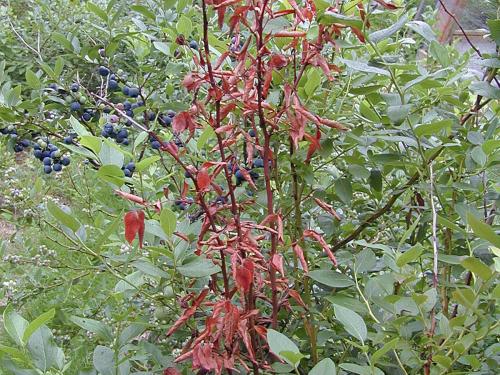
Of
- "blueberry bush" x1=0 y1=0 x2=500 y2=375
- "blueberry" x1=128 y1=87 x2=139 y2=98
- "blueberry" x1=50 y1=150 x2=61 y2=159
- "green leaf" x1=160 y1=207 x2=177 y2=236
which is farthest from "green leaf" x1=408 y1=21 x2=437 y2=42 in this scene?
"blueberry" x1=50 y1=150 x2=61 y2=159

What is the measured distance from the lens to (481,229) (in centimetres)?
71

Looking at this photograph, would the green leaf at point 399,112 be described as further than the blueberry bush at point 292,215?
Yes

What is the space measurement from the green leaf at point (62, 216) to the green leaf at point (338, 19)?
0.39 metres

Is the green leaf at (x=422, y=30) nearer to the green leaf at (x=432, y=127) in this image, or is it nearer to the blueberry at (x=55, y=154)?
the green leaf at (x=432, y=127)

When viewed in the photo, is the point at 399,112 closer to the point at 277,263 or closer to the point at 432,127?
the point at 432,127

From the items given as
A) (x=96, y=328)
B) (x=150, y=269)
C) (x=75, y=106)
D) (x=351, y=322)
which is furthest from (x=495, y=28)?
(x=75, y=106)

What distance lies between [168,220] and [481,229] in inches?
14.2

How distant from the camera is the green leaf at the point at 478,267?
2.33ft

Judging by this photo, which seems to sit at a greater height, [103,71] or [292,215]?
[103,71]

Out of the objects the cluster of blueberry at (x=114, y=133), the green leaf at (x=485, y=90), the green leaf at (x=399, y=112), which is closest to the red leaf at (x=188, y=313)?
the green leaf at (x=399, y=112)

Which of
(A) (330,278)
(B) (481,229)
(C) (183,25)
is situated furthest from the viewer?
(C) (183,25)

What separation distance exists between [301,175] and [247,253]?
205mm

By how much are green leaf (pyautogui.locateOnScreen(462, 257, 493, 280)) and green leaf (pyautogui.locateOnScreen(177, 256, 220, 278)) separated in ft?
0.97

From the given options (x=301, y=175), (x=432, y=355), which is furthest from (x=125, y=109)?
(x=432, y=355)
